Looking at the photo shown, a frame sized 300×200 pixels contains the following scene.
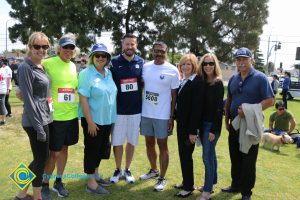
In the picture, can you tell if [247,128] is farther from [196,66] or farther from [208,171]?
[196,66]

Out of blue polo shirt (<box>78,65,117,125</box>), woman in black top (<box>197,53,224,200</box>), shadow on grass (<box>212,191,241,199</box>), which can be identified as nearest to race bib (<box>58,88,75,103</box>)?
blue polo shirt (<box>78,65,117,125</box>)

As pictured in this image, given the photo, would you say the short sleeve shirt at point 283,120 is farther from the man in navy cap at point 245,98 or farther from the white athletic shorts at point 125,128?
the white athletic shorts at point 125,128

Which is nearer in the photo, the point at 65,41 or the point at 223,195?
the point at 65,41

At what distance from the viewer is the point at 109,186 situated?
4.42 meters

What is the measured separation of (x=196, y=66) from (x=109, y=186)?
208 cm

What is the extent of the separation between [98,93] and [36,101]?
849 mm

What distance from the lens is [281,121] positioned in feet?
26.2

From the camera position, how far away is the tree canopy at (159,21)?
2012 cm

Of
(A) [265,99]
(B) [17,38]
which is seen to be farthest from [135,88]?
(B) [17,38]

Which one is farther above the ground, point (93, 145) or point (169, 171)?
point (93, 145)

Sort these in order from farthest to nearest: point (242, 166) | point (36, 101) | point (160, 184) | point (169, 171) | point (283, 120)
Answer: point (283, 120) → point (169, 171) → point (160, 184) → point (242, 166) → point (36, 101)

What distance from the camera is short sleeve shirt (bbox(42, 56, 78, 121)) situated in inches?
146

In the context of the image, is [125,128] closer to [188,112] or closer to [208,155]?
[188,112]

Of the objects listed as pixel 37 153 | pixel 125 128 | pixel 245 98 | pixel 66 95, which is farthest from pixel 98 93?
pixel 245 98
